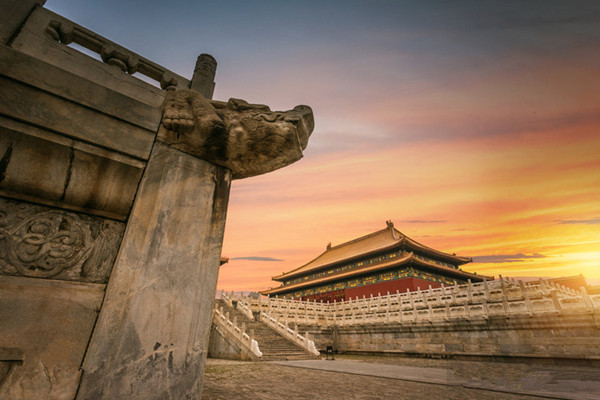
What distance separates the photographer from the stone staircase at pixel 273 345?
35.8 ft

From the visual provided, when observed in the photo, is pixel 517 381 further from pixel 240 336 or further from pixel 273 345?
pixel 273 345

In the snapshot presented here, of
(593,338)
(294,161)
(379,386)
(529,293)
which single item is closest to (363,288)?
(529,293)

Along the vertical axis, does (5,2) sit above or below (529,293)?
above

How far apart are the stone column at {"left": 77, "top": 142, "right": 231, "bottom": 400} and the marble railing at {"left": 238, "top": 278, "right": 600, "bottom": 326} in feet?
43.6

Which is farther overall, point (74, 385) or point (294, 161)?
point (294, 161)

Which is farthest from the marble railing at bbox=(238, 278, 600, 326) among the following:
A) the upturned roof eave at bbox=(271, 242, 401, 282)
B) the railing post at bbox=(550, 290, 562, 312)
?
the upturned roof eave at bbox=(271, 242, 401, 282)

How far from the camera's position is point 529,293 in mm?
11430

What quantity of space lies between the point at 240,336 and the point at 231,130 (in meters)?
10.6

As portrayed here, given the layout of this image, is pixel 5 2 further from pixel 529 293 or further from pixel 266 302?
pixel 266 302

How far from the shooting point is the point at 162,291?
1.58 m

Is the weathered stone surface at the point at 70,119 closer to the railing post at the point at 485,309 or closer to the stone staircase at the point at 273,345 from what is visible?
the stone staircase at the point at 273,345

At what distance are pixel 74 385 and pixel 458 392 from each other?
4876mm

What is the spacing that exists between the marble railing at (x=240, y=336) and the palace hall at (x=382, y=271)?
17264mm

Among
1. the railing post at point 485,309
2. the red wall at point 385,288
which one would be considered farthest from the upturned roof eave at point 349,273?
the railing post at point 485,309
